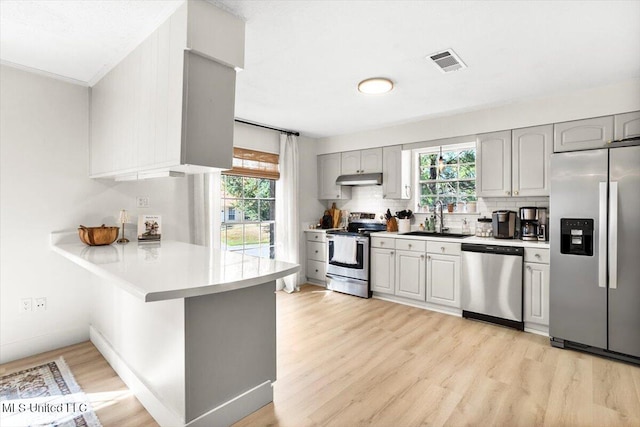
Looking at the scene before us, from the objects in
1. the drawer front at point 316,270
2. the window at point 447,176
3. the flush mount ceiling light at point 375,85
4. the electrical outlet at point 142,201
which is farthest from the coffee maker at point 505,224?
the electrical outlet at point 142,201

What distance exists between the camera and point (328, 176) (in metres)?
5.45

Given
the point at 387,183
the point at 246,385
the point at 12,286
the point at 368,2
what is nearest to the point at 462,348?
the point at 246,385

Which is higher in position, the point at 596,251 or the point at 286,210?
the point at 286,210

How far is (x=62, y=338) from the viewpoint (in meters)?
2.92

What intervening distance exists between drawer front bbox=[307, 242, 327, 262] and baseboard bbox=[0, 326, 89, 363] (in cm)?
307

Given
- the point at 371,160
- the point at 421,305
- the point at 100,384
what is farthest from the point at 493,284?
the point at 100,384

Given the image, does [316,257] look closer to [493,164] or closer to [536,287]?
[493,164]

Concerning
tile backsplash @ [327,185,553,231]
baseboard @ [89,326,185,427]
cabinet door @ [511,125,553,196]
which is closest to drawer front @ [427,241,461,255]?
tile backsplash @ [327,185,553,231]

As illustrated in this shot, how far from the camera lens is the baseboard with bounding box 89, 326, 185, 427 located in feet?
5.84

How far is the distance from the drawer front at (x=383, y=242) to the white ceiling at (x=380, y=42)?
1829mm

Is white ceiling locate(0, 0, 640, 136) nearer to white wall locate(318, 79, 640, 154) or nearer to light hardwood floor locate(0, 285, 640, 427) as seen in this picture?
white wall locate(318, 79, 640, 154)

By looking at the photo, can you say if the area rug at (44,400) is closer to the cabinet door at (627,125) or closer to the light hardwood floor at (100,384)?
the light hardwood floor at (100,384)

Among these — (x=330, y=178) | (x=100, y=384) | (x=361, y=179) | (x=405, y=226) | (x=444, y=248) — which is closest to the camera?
(x=100, y=384)

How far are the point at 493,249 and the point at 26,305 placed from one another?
446 cm
